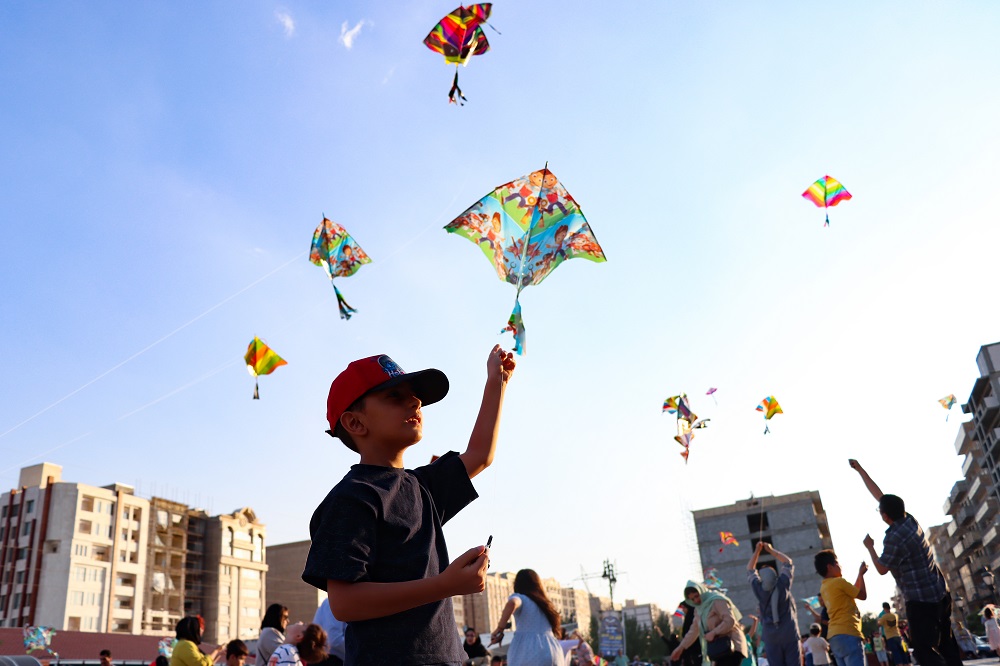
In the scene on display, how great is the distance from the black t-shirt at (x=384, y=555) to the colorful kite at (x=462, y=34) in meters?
8.57

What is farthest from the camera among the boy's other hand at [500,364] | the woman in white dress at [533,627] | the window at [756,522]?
the window at [756,522]

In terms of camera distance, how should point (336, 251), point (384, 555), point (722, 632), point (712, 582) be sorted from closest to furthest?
point (384, 555) < point (722, 632) < point (336, 251) < point (712, 582)

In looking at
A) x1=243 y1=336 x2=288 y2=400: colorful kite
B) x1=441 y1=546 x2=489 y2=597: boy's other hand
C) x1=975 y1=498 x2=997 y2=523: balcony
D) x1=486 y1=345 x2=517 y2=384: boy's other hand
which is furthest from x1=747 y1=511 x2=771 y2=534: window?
x1=441 y1=546 x2=489 y2=597: boy's other hand

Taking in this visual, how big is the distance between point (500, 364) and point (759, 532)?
8867 centimetres

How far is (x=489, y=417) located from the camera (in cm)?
272

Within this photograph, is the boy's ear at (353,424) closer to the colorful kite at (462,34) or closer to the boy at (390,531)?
the boy at (390,531)

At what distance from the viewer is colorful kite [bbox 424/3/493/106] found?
32.1 feet

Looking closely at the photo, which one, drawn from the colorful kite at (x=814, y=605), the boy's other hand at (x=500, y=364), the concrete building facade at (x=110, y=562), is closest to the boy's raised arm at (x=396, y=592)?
the boy's other hand at (x=500, y=364)

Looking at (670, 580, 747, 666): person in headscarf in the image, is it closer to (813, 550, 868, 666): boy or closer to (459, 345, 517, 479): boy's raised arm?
(813, 550, 868, 666): boy

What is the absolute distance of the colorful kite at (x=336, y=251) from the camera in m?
13.4

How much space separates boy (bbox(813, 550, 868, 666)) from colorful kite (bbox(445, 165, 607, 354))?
13.6 feet

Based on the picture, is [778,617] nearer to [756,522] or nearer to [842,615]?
[842,615]

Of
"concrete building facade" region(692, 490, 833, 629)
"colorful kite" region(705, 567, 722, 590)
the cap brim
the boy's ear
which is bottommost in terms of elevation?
the boy's ear

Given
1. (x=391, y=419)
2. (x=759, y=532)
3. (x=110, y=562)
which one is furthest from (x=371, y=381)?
(x=759, y=532)
